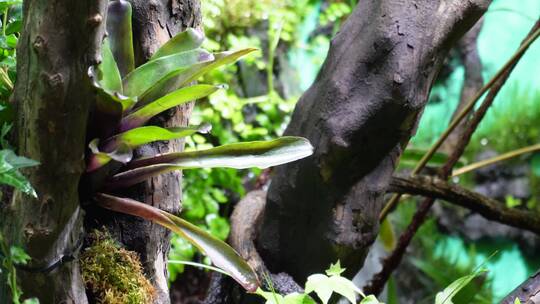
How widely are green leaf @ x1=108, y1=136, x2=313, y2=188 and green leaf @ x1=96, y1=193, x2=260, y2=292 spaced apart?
0.04 m

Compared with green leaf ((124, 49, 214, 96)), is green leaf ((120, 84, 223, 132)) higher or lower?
lower

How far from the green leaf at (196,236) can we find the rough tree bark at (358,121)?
1.35 ft

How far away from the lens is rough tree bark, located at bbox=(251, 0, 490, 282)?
1.42m

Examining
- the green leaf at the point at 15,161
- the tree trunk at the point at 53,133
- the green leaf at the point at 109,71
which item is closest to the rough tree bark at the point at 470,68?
the green leaf at the point at 109,71

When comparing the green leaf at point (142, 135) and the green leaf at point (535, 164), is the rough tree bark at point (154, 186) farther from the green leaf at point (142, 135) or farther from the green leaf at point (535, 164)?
the green leaf at point (535, 164)

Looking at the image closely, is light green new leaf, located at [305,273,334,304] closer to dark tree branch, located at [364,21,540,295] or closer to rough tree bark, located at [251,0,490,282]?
rough tree bark, located at [251,0,490,282]

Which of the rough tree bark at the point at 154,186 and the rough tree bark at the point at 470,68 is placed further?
the rough tree bark at the point at 470,68

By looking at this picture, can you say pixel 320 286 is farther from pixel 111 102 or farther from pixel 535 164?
pixel 535 164

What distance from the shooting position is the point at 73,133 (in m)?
0.90

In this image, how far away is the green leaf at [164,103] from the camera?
109 cm

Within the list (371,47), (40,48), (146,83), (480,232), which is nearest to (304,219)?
(371,47)

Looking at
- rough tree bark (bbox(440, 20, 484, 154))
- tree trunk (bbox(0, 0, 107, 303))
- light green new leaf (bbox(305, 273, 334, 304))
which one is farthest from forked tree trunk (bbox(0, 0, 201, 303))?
rough tree bark (bbox(440, 20, 484, 154))

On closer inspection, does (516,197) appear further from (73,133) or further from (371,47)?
(73,133)

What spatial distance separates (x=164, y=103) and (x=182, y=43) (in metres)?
0.15
